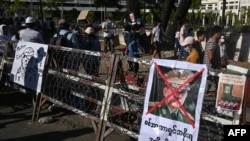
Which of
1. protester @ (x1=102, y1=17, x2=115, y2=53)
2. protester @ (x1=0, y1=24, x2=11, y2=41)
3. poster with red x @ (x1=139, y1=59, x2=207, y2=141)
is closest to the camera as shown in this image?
poster with red x @ (x1=139, y1=59, x2=207, y2=141)

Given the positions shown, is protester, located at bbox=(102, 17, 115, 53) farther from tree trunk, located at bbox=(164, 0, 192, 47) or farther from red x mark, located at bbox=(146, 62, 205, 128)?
red x mark, located at bbox=(146, 62, 205, 128)

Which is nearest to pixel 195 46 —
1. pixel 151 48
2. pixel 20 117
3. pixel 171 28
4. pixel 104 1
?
pixel 20 117

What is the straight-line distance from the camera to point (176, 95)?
4.34 metres

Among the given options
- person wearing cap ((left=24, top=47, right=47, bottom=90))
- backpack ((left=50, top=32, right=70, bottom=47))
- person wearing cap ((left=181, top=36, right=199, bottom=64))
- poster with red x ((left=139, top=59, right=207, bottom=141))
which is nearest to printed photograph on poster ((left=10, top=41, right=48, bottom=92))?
person wearing cap ((left=24, top=47, right=47, bottom=90))

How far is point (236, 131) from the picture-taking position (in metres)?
3.94

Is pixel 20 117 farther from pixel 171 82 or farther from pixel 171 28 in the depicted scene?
pixel 171 28

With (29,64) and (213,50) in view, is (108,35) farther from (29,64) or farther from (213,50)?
(29,64)

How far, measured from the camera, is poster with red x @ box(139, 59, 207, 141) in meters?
4.19

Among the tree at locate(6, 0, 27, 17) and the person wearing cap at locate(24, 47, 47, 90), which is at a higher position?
the tree at locate(6, 0, 27, 17)

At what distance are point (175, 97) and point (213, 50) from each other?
4091 millimetres

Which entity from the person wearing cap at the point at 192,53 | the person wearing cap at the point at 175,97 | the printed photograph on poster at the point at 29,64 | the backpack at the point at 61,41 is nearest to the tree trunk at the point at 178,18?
Result: the backpack at the point at 61,41

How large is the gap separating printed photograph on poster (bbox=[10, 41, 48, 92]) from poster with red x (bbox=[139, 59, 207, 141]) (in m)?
2.87

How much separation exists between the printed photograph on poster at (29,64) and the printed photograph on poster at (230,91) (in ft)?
12.2

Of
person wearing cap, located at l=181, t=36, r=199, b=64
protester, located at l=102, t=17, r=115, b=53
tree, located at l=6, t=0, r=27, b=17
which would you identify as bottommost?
protester, located at l=102, t=17, r=115, b=53
